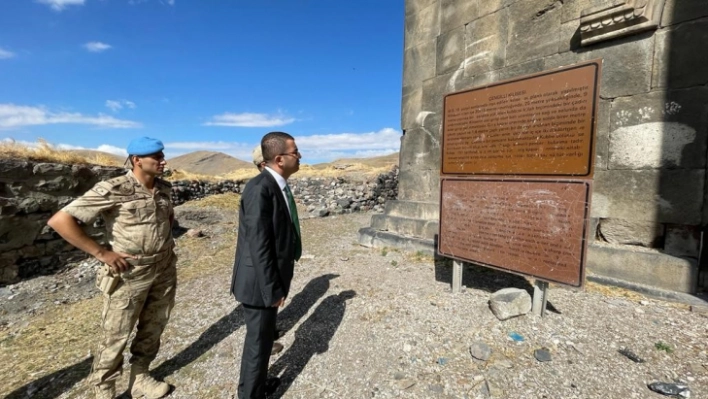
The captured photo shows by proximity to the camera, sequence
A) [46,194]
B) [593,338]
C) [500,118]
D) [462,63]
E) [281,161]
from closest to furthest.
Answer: [281,161], [593,338], [500,118], [462,63], [46,194]

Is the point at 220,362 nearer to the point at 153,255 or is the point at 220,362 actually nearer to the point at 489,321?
the point at 153,255

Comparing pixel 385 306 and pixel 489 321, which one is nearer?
pixel 489 321

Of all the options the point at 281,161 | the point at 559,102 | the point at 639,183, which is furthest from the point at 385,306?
the point at 639,183

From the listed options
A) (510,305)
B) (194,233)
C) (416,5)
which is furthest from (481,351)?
(194,233)

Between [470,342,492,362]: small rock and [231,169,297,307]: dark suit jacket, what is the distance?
183 centimetres

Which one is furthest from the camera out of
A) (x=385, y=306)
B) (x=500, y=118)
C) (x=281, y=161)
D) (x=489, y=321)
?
(x=385, y=306)

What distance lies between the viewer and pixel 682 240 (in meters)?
3.75

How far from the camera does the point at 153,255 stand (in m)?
2.58

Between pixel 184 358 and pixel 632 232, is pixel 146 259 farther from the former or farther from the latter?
pixel 632 232

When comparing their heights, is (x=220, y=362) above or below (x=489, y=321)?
below

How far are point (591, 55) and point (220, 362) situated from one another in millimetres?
5967

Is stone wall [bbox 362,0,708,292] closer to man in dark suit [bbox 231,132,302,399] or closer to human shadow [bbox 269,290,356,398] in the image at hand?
human shadow [bbox 269,290,356,398]

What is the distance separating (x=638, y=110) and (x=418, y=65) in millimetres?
4034

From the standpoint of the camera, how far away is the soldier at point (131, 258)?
2365 millimetres
